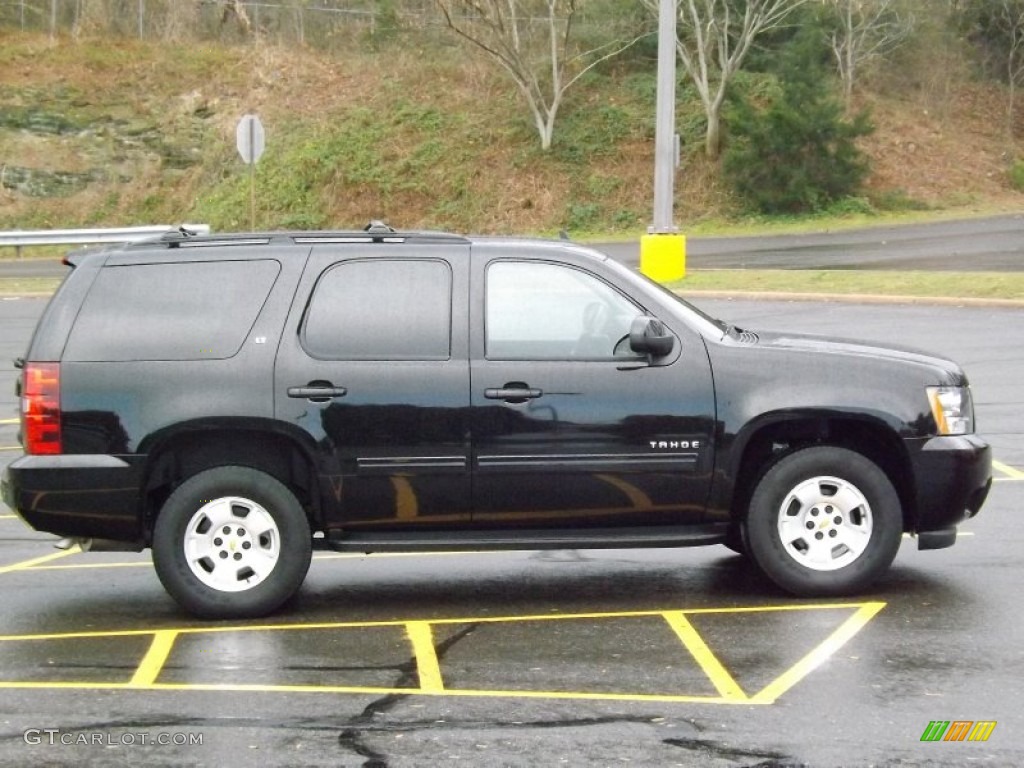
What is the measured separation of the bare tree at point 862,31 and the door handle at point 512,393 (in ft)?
118

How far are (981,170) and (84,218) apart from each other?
2471cm

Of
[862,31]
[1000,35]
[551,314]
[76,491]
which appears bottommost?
[76,491]

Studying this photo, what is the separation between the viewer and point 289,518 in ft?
24.2

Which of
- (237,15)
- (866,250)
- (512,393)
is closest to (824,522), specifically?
(512,393)

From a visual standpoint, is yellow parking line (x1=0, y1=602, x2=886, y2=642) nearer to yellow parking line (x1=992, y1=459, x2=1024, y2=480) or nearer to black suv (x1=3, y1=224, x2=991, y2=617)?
black suv (x1=3, y1=224, x2=991, y2=617)

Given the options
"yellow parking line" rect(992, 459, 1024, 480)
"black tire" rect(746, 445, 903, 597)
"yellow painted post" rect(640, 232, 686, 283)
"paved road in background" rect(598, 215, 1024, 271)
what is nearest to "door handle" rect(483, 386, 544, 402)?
"black tire" rect(746, 445, 903, 597)

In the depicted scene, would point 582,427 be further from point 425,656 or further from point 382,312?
point 425,656

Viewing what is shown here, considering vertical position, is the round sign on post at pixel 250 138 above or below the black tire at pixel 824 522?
above

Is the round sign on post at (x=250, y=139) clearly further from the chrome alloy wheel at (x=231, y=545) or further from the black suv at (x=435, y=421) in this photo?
the chrome alloy wheel at (x=231, y=545)

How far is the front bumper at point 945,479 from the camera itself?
24.7ft

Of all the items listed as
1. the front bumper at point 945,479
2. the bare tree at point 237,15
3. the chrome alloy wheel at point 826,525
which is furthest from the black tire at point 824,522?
the bare tree at point 237,15

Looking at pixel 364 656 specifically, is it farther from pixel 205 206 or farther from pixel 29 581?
pixel 205 206

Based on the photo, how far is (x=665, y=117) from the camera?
23141 millimetres

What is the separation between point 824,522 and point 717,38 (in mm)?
33555
